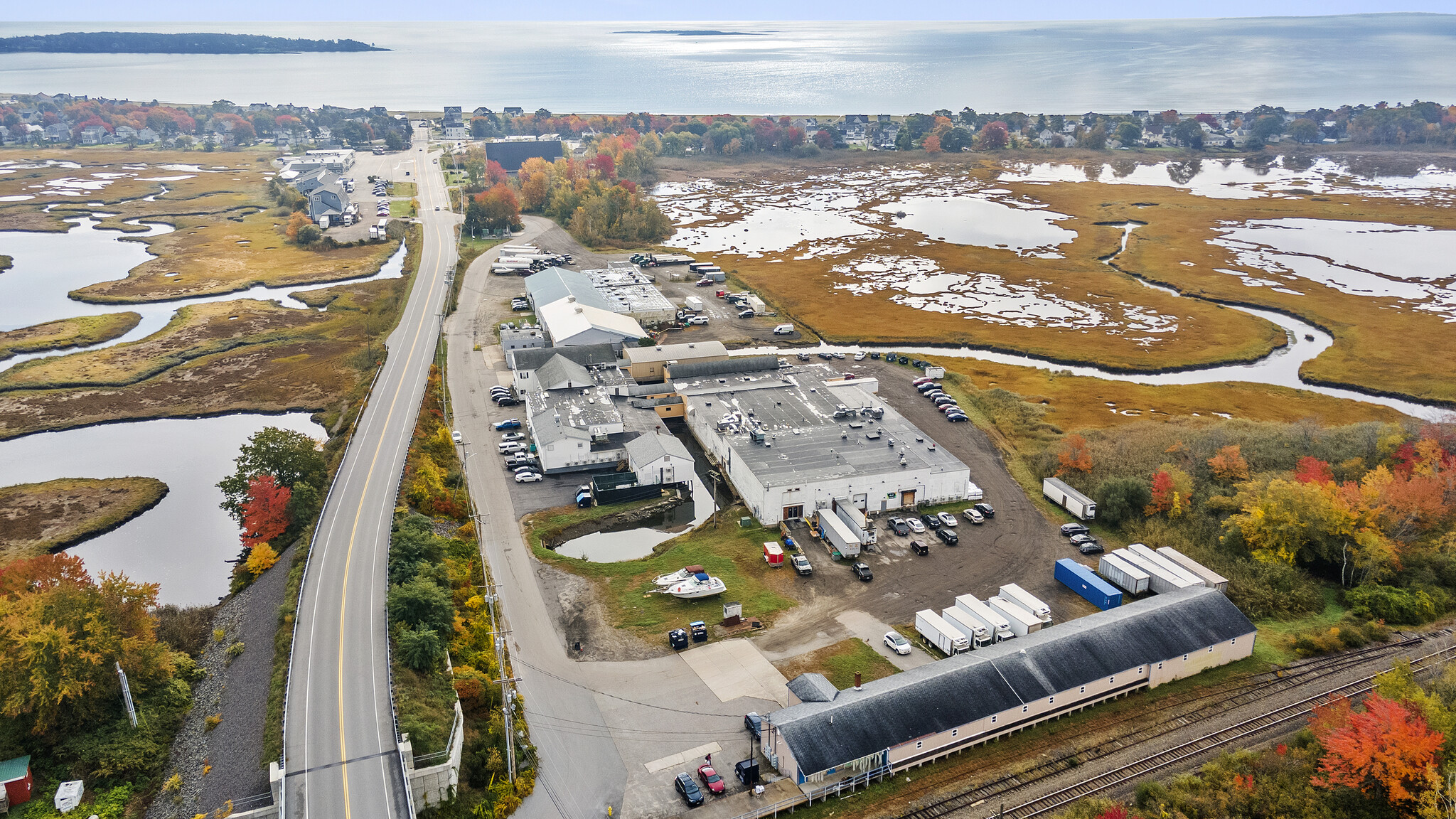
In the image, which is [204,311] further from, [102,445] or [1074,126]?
[1074,126]

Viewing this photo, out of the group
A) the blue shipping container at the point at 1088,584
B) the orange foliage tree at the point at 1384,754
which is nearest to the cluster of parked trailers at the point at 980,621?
the blue shipping container at the point at 1088,584

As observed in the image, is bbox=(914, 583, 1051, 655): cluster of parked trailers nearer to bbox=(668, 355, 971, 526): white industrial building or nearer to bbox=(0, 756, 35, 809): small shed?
bbox=(668, 355, 971, 526): white industrial building

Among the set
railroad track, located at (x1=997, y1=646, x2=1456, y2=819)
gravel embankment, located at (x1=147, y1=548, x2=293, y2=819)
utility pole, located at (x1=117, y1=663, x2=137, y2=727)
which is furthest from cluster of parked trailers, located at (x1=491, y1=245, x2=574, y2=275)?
railroad track, located at (x1=997, y1=646, x2=1456, y2=819)

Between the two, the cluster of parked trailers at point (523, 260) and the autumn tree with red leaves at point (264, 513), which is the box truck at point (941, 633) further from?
the cluster of parked trailers at point (523, 260)

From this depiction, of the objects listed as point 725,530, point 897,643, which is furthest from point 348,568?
point 897,643

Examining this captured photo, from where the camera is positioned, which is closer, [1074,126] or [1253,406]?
[1253,406]

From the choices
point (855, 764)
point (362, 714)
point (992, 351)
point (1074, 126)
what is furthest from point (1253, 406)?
point (1074, 126)

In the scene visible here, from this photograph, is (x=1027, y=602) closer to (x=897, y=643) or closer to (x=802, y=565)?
(x=897, y=643)
